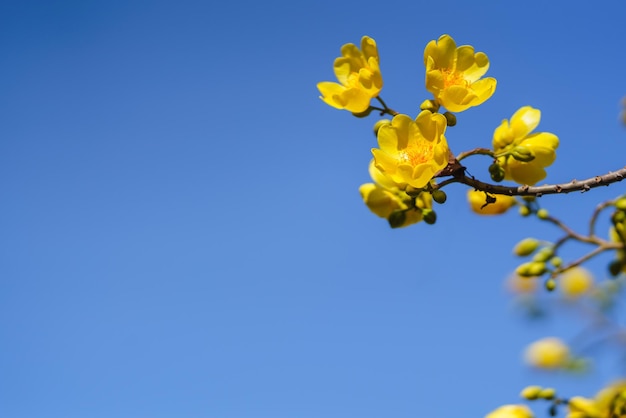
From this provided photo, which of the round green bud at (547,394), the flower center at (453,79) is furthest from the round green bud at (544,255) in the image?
the flower center at (453,79)

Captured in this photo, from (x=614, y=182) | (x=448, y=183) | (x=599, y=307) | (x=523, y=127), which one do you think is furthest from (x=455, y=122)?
(x=599, y=307)

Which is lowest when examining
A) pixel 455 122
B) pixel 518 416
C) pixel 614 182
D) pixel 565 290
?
pixel 518 416

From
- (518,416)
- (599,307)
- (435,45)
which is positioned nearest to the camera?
(435,45)

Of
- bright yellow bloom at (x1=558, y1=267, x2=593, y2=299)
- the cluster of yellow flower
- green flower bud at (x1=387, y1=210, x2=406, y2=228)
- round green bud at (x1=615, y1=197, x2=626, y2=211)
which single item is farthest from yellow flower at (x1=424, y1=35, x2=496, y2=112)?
bright yellow bloom at (x1=558, y1=267, x2=593, y2=299)

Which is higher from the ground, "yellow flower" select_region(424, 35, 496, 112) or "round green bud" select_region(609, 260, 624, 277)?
"yellow flower" select_region(424, 35, 496, 112)

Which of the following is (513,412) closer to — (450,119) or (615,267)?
(615,267)

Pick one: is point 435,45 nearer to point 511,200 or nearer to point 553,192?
point 553,192

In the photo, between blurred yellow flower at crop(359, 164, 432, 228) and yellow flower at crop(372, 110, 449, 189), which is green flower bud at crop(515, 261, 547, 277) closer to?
blurred yellow flower at crop(359, 164, 432, 228)

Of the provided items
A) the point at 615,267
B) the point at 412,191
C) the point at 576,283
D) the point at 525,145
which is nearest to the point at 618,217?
the point at 615,267
